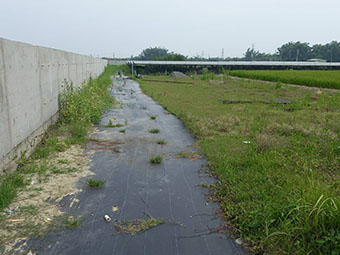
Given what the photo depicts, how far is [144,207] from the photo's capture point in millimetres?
3430

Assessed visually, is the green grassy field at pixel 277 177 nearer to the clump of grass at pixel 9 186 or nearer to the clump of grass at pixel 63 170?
the clump of grass at pixel 63 170

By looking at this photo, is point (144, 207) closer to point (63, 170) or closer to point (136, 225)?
point (136, 225)

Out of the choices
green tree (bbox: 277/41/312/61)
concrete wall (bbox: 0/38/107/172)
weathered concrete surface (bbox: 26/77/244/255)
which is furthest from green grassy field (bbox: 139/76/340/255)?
green tree (bbox: 277/41/312/61)

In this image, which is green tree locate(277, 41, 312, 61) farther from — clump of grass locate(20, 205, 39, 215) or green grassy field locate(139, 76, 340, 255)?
clump of grass locate(20, 205, 39, 215)

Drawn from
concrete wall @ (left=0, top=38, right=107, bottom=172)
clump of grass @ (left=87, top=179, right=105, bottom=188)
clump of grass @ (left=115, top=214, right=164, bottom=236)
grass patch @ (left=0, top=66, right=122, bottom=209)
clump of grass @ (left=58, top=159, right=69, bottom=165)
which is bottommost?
clump of grass @ (left=115, top=214, right=164, bottom=236)

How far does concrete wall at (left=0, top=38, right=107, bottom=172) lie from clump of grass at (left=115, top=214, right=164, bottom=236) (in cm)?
200

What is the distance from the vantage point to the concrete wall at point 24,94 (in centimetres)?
402

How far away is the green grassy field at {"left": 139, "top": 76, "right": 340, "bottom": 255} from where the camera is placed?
8.49ft

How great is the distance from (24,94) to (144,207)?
3124mm

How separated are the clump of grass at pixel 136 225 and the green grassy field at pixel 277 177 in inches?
33.7

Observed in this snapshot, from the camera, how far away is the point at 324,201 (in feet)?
8.49

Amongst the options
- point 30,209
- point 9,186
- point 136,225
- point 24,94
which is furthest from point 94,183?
point 24,94

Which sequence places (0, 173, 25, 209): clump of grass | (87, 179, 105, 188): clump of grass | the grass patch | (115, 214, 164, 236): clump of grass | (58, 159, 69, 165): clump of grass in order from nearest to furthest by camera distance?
(115, 214, 164, 236): clump of grass, (0, 173, 25, 209): clump of grass, the grass patch, (87, 179, 105, 188): clump of grass, (58, 159, 69, 165): clump of grass

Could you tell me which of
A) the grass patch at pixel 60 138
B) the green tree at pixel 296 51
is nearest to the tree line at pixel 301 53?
the green tree at pixel 296 51
